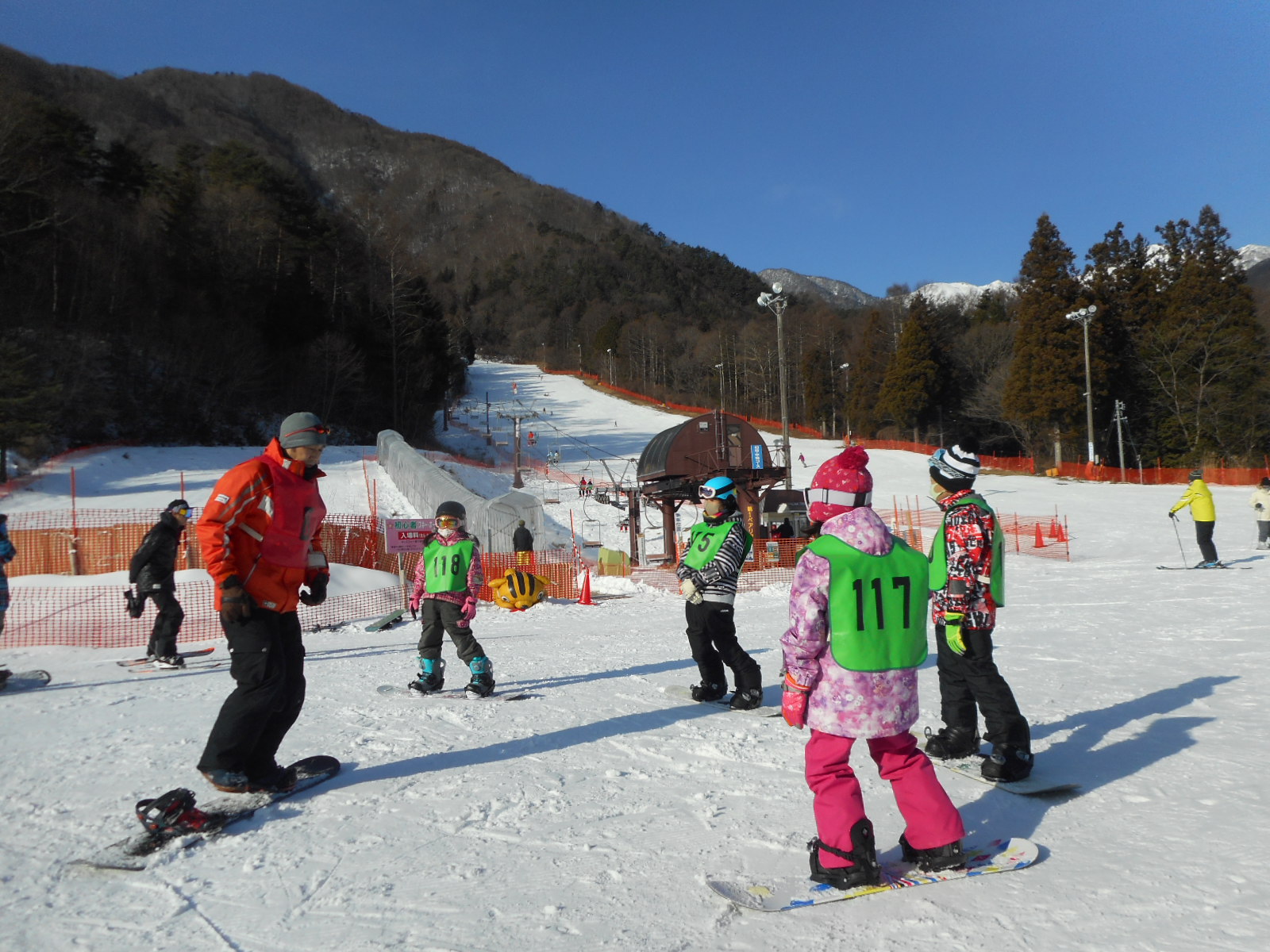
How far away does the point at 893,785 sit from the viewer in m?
2.91

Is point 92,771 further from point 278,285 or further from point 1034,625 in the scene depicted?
point 278,285

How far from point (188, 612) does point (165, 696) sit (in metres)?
6.26

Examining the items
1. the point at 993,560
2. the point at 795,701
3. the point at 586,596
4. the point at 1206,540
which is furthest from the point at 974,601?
the point at 1206,540

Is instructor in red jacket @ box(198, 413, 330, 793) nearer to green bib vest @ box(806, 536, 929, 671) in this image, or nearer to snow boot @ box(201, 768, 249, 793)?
snow boot @ box(201, 768, 249, 793)

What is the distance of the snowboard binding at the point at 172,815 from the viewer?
3.19 m

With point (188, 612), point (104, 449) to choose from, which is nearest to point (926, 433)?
point (104, 449)

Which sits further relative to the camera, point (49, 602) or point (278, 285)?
point (278, 285)

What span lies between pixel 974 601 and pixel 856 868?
1735 mm

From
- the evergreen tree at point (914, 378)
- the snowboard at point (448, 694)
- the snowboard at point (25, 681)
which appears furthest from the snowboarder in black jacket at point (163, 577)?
the evergreen tree at point (914, 378)

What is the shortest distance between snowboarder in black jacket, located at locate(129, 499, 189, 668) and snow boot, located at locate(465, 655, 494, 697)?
373 centimetres

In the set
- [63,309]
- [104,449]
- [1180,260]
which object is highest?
[1180,260]

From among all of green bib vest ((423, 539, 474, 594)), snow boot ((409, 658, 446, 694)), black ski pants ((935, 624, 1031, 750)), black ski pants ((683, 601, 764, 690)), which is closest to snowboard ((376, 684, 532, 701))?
snow boot ((409, 658, 446, 694))

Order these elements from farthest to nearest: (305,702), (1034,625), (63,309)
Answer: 1. (63,309)
2. (1034,625)
3. (305,702)

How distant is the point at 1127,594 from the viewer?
1151 centimetres
